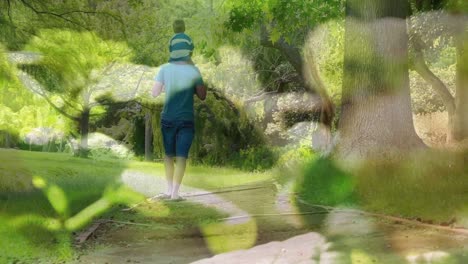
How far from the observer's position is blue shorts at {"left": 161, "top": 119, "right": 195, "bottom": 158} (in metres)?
7.62

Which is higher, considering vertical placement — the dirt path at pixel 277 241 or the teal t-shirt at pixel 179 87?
the teal t-shirt at pixel 179 87

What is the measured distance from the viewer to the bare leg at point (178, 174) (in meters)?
7.83

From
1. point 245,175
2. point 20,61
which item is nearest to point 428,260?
point 245,175

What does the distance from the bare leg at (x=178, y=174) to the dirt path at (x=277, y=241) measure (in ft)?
0.57

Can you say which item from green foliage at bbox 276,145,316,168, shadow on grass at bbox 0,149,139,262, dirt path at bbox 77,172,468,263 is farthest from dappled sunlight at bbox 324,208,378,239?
green foliage at bbox 276,145,316,168

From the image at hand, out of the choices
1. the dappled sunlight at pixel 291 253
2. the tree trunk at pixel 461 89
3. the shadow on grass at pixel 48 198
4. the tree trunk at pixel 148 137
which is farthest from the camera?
the tree trunk at pixel 461 89

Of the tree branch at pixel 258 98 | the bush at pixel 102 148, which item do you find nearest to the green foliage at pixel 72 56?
the bush at pixel 102 148

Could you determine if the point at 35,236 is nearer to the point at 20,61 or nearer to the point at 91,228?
the point at 91,228

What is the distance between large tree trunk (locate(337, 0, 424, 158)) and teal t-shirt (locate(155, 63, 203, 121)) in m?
2.29

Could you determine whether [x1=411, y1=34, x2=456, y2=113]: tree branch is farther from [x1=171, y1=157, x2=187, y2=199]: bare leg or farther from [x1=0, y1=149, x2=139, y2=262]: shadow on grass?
[x1=0, y1=149, x2=139, y2=262]: shadow on grass

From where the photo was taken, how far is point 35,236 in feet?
21.0

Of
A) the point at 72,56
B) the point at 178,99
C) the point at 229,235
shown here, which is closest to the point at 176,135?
the point at 178,99

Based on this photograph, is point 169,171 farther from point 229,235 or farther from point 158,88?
→ point 229,235

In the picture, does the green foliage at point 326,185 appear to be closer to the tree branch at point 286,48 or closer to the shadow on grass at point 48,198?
the shadow on grass at point 48,198
